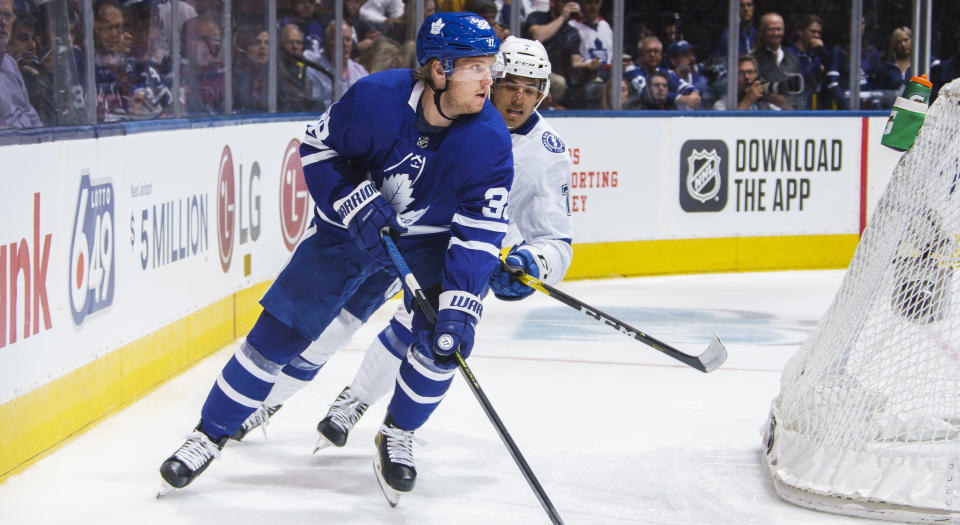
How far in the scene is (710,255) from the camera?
7.25 meters

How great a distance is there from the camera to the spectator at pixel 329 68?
599 cm

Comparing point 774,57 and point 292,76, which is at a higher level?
point 774,57

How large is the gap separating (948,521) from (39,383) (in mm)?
2185

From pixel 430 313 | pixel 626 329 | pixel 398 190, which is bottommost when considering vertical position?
pixel 626 329

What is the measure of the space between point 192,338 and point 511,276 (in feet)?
5.62

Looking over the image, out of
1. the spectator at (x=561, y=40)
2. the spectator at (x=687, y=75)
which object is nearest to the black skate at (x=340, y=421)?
the spectator at (x=561, y=40)

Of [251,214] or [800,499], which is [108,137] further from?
[800,499]

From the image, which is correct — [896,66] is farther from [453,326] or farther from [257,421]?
[453,326]

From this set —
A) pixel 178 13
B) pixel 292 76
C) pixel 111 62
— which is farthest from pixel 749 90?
pixel 111 62

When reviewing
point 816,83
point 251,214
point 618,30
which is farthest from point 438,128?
point 816,83

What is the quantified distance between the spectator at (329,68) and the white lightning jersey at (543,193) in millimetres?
2895

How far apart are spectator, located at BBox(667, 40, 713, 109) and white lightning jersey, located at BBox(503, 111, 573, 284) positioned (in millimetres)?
4151

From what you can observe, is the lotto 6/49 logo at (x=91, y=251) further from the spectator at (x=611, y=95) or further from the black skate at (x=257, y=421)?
the spectator at (x=611, y=95)

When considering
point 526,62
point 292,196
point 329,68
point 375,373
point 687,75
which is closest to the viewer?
point 526,62
